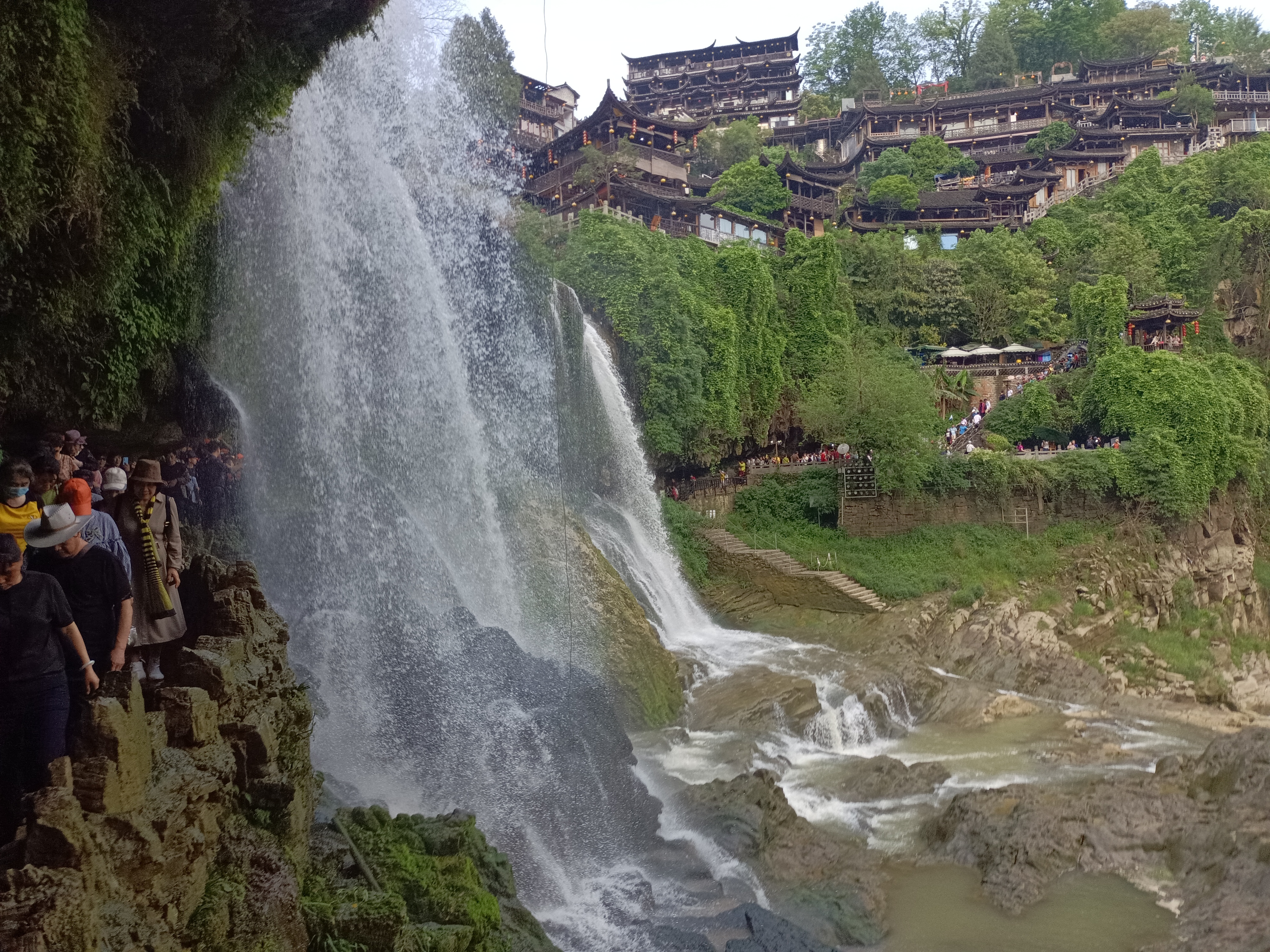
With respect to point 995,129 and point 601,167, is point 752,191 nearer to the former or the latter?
point 601,167

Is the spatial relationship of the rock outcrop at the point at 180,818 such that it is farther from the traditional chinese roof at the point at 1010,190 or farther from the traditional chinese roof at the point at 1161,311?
the traditional chinese roof at the point at 1010,190

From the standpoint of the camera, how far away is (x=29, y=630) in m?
4.99

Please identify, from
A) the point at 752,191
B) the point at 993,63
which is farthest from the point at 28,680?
the point at 993,63

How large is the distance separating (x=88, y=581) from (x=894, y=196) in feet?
161

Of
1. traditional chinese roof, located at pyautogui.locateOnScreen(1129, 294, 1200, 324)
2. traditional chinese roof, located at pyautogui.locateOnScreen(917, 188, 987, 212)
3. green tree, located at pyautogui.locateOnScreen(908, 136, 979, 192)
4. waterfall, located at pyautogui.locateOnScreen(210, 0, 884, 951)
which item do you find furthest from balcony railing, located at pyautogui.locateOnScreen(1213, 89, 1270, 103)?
waterfall, located at pyautogui.locateOnScreen(210, 0, 884, 951)

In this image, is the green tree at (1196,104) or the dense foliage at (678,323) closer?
the dense foliage at (678,323)

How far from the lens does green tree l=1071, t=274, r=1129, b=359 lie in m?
34.2

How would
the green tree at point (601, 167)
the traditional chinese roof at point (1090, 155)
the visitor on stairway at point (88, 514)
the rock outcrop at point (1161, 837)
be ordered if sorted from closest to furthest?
the visitor on stairway at point (88, 514)
the rock outcrop at point (1161, 837)
the green tree at point (601, 167)
the traditional chinese roof at point (1090, 155)

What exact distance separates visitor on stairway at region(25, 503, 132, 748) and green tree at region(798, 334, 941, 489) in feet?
76.0

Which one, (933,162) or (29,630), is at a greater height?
(933,162)

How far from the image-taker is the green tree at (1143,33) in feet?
204

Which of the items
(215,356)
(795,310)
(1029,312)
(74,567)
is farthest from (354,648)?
(1029,312)

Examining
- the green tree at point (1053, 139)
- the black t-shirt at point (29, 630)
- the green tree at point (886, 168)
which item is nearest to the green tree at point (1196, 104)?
the green tree at point (1053, 139)

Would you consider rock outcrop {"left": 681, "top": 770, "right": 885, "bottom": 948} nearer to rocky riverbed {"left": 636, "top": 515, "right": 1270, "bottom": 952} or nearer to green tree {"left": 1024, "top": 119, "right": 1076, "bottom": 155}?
rocky riverbed {"left": 636, "top": 515, "right": 1270, "bottom": 952}
